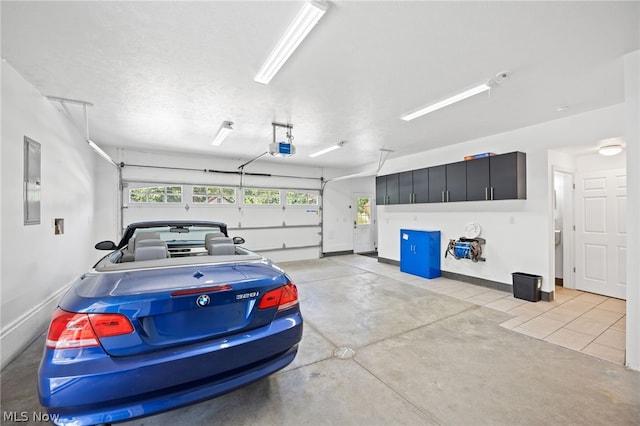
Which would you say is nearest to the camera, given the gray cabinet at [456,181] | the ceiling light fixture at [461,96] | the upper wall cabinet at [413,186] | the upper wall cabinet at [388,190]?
the ceiling light fixture at [461,96]

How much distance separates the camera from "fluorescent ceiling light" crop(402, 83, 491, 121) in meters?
2.97

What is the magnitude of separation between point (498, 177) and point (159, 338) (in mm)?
5118

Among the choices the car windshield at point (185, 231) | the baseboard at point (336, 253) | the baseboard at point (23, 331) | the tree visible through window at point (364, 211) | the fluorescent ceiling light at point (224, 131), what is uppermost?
the fluorescent ceiling light at point (224, 131)

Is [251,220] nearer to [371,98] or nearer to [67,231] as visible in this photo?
[67,231]

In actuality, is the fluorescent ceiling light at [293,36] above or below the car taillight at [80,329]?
above

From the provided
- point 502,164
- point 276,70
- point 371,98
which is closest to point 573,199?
point 502,164

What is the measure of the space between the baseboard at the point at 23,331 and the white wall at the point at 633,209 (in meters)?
5.53

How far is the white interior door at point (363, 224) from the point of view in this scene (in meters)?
9.17

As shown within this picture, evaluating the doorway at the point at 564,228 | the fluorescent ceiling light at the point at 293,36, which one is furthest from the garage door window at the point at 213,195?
the doorway at the point at 564,228

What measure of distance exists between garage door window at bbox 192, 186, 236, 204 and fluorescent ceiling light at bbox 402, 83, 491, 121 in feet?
16.1

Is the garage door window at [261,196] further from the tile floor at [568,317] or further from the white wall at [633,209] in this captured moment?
the white wall at [633,209]

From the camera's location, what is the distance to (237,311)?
1520mm

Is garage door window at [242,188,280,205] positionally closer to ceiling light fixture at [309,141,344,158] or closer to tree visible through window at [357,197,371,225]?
ceiling light fixture at [309,141,344,158]

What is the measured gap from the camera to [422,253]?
5.75 metres
